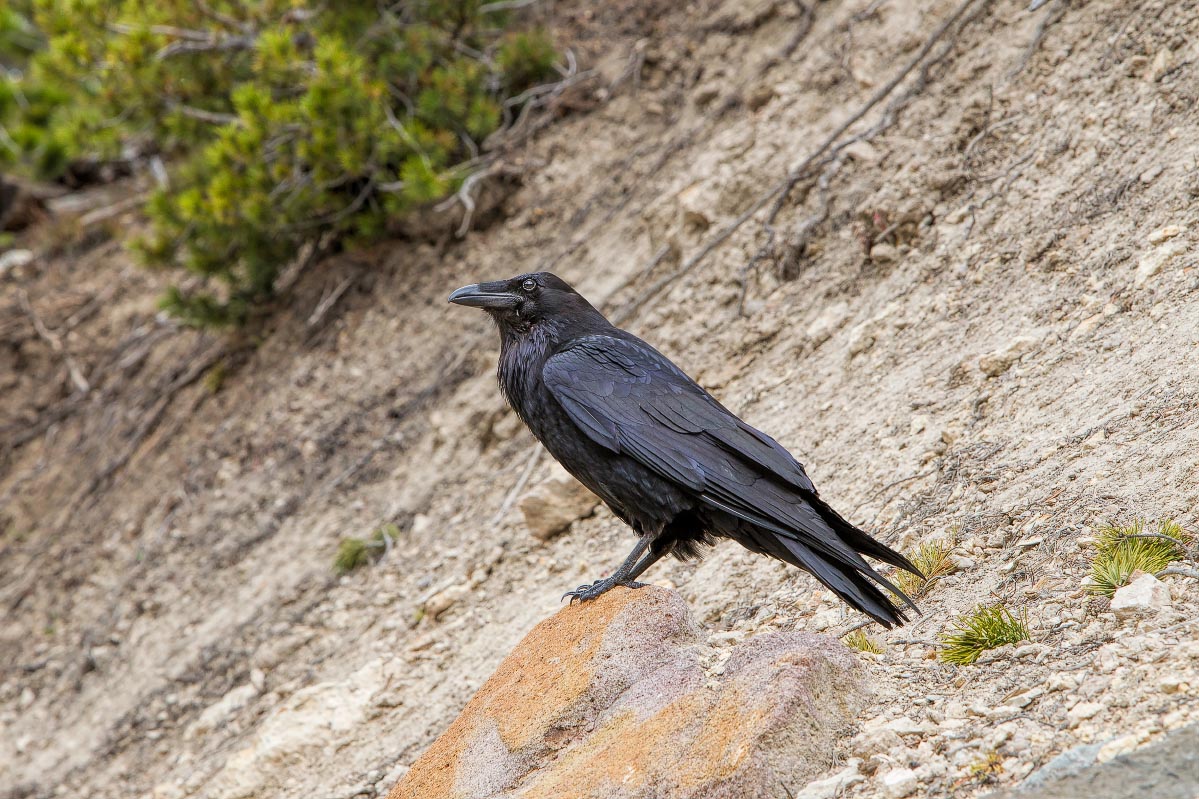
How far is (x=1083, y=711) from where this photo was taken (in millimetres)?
2754

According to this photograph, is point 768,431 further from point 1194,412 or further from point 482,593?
point 1194,412

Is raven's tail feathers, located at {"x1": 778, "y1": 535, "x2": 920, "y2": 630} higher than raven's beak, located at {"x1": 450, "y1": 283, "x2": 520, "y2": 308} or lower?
lower

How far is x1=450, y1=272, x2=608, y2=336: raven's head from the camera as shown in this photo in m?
4.95

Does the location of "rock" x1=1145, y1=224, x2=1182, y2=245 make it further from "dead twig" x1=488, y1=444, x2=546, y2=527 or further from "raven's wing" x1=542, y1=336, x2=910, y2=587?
"dead twig" x1=488, y1=444, x2=546, y2=527

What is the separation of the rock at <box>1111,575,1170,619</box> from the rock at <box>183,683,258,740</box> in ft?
15.7

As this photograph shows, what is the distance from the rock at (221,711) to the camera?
20.2ft

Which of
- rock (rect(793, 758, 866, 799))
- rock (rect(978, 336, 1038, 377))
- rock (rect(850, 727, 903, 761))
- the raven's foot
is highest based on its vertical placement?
the raven's foot

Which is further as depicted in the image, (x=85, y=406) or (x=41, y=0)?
(x=85, y=406)

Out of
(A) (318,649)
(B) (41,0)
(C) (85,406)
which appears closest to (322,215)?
(B) (41,0)

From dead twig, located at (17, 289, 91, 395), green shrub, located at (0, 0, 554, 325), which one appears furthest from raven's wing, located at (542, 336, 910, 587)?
dead twig, located at (17, 289, 91, 395)

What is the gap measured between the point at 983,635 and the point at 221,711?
4.54 meters

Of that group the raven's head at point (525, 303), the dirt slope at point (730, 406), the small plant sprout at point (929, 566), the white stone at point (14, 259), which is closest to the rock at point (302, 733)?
the dirt slope at point (730, 406)

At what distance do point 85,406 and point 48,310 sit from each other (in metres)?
1.50

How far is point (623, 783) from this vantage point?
300 cm
